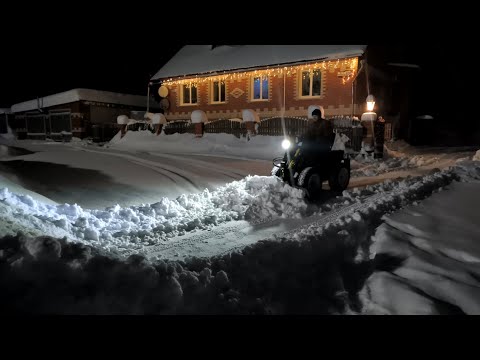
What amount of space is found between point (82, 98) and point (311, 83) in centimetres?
1614

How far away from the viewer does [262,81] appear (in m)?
20.4

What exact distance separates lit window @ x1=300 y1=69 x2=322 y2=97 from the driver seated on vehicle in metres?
12.2

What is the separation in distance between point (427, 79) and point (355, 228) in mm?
23385

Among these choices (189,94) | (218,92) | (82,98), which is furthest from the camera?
(189,94)

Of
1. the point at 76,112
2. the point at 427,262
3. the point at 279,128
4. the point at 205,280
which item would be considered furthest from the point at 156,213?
the point at 76,112

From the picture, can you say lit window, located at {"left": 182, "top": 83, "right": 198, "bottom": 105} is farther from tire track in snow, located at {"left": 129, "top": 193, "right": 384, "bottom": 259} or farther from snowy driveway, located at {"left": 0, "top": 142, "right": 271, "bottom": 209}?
tire track in snow, located at {"left": 129, "top": 193, "right": 384, "bottom": 259}

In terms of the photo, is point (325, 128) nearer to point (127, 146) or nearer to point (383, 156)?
point (383, 156)

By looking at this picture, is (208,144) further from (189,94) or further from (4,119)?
(4,119)

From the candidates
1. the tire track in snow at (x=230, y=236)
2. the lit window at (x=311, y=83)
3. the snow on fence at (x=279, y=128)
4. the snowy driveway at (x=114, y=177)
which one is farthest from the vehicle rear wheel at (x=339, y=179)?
the lit window at (x=311, y=83)

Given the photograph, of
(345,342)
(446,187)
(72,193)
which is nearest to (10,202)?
(72,193)

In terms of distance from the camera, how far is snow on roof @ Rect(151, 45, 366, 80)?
16706 mm

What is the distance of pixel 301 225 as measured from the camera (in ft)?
16.5

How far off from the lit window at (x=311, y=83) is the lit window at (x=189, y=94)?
8268 millimetres

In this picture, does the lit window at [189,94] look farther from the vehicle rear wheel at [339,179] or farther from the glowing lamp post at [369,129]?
the vehicle rear wheel at [339,179]
